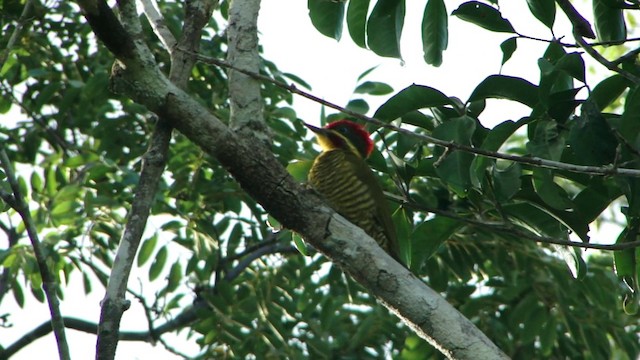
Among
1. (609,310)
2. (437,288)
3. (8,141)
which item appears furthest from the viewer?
(8,141)

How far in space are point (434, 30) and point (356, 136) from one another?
194 centimetres

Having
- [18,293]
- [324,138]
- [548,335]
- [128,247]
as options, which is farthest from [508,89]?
[18,293]

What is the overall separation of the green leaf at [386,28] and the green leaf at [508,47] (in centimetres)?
39

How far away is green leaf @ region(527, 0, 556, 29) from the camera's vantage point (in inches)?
116

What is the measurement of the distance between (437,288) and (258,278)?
124cm

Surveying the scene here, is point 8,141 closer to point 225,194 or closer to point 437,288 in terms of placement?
point 225,194

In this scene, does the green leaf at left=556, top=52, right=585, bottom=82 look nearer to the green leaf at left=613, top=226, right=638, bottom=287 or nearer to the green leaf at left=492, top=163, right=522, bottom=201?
the green leaf at left=492, top=163, right=522, bottom=201

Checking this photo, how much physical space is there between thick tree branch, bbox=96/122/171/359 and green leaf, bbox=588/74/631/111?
54.3 inches

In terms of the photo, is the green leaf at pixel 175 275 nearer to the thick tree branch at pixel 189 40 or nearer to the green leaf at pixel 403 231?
the green leaf at pixel 403 231

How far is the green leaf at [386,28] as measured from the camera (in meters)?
3.18

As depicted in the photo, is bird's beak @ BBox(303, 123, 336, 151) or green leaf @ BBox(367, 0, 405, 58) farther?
bird's beak @ BBox(303, 123, 336, 151)

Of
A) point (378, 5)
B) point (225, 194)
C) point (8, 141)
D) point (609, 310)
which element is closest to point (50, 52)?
point (8, 141)

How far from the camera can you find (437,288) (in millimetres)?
5211

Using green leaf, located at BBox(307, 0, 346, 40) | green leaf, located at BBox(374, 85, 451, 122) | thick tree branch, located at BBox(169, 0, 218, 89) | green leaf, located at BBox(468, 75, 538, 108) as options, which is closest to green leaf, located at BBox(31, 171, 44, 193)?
thick tree branch, located at BBox(169, 0, 218, 89)
